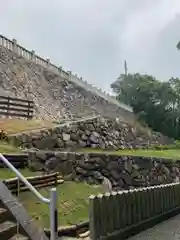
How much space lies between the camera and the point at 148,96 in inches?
1882

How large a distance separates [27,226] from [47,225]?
80cm

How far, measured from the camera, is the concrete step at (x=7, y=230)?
5.87m

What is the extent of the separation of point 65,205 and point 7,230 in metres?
2.76

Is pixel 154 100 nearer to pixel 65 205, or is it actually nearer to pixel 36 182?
pixel 36 182

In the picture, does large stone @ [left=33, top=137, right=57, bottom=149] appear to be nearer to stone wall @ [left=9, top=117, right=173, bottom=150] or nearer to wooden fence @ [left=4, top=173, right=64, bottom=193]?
stone wall @ [left=9, top=117, right=173, bottom=150]

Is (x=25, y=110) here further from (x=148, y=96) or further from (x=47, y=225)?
(x=148, y=96)

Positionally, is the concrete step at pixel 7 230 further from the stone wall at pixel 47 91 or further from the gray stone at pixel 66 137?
the stone wall at pixel 47 91

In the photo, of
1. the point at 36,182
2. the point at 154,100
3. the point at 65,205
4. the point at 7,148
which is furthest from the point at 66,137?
the point at 154,100

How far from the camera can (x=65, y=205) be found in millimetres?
8633

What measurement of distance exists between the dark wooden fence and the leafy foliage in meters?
24.8

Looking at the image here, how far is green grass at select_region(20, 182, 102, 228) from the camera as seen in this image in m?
7.58

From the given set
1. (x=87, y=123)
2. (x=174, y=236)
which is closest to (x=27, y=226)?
(x=174, y=236)

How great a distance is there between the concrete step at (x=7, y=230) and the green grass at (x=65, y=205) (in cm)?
84

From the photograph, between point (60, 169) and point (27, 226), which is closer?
point (27, 226)
